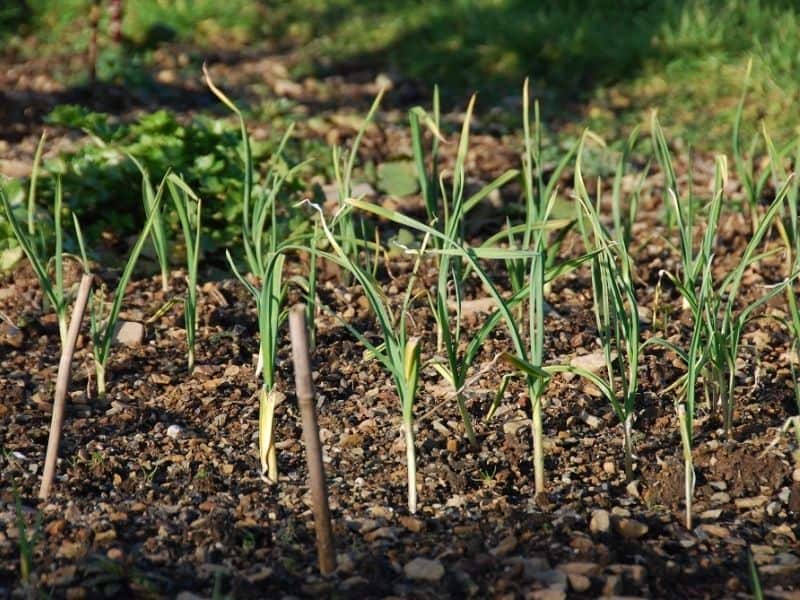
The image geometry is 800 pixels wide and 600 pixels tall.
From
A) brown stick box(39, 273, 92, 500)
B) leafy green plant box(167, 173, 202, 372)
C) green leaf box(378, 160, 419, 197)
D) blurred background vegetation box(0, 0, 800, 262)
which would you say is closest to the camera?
brown stick box(39, 273, 92, 500)

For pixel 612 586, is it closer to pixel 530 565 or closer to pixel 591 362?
pixel 530 565

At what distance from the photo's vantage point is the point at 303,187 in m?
3.72

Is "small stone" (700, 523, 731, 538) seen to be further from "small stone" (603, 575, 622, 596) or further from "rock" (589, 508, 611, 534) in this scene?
"small stone" (603, 575, 622, 596)

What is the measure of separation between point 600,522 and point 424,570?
405 mm

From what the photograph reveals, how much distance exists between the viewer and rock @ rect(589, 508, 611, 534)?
2.46 metres

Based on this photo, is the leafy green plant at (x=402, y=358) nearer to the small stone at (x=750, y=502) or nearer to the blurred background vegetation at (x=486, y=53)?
the small stone at (x=750, y=502)

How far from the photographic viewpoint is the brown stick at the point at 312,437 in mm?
2133

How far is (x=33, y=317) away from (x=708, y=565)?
1.98m

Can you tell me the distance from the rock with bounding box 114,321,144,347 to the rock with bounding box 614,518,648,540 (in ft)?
4.71

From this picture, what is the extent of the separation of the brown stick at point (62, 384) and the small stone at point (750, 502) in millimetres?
1407

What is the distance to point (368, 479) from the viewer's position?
2695mm

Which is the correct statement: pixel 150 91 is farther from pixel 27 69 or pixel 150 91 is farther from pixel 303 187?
pixel 303 187

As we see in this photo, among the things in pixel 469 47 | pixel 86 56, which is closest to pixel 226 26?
pixel 86 56

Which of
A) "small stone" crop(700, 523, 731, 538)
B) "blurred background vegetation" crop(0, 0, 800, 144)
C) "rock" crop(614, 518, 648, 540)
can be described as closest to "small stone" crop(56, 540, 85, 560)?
"rock" crop(614, 518, 648, 540)
